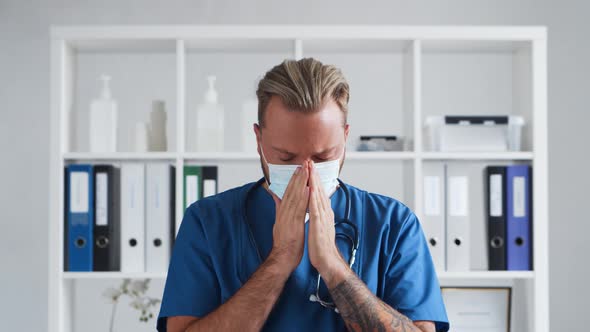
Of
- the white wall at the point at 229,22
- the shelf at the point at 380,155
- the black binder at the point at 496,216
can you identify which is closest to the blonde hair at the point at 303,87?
the shelf at the point at 380,155

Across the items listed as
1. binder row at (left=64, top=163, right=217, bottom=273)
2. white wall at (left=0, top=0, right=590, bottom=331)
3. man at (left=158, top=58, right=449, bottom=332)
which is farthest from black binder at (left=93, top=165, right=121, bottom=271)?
man at (left=158, top=58, right=449, bottom=332)

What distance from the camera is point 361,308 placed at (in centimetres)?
123

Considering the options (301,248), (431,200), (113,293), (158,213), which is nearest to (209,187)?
(158,213)

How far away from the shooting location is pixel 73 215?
2316 mm

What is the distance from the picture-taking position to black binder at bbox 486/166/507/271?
7.69 ft

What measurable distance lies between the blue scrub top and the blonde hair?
0.22 metres

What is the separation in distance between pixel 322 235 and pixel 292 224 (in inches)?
2.4

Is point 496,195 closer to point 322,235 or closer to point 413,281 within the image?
point 413,281

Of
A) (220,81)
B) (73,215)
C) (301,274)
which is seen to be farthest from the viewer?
(220,81)

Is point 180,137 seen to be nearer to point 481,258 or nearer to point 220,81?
point 220,81

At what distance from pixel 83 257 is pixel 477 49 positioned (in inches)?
62.2

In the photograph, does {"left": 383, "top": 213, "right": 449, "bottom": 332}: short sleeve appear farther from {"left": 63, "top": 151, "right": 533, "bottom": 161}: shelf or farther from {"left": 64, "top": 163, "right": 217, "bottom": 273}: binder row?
{"left": 64, "top": 163, "right": 217, "bottom": 273}: binder row

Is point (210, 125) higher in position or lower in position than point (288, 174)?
higher
